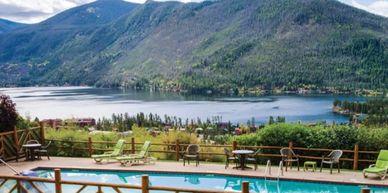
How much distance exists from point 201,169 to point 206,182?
106 centimetres

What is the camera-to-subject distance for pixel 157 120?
75875 millimetres

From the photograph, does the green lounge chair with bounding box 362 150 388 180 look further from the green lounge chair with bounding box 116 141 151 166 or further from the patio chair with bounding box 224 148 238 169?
the green lounge chair with bounding box 116 141 151 166

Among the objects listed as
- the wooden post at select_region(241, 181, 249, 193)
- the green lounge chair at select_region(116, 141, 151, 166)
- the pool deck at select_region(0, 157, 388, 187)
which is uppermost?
the wooden post at select_region(241, 181, 249, 193)

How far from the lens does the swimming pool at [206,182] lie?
1276 cm

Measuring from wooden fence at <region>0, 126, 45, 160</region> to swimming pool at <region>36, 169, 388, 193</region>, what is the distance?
1.89m

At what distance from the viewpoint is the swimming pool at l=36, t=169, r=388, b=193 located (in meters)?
12.8

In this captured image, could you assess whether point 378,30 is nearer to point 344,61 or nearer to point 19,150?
point 344,61

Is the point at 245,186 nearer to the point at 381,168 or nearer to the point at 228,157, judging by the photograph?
the point at 381,168

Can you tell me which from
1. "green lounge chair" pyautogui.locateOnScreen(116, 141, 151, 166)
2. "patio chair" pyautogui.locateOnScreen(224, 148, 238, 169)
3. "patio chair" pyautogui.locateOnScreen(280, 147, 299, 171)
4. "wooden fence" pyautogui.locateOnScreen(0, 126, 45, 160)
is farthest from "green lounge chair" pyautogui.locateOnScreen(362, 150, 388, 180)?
"wooden fence" pyautogui.locateOnScreen(0, 126, 45, 160)

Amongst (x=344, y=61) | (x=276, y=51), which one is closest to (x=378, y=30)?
(x=344, y=61)


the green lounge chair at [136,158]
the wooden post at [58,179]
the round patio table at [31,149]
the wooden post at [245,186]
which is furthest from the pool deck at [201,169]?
the wooden post at [245,186]

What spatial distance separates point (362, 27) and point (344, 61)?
28.0 m

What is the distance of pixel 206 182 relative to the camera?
1380 centimetres

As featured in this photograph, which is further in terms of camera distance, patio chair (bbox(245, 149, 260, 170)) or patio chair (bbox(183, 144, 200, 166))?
patio chair (bbox(183, 144, 200, 166))
